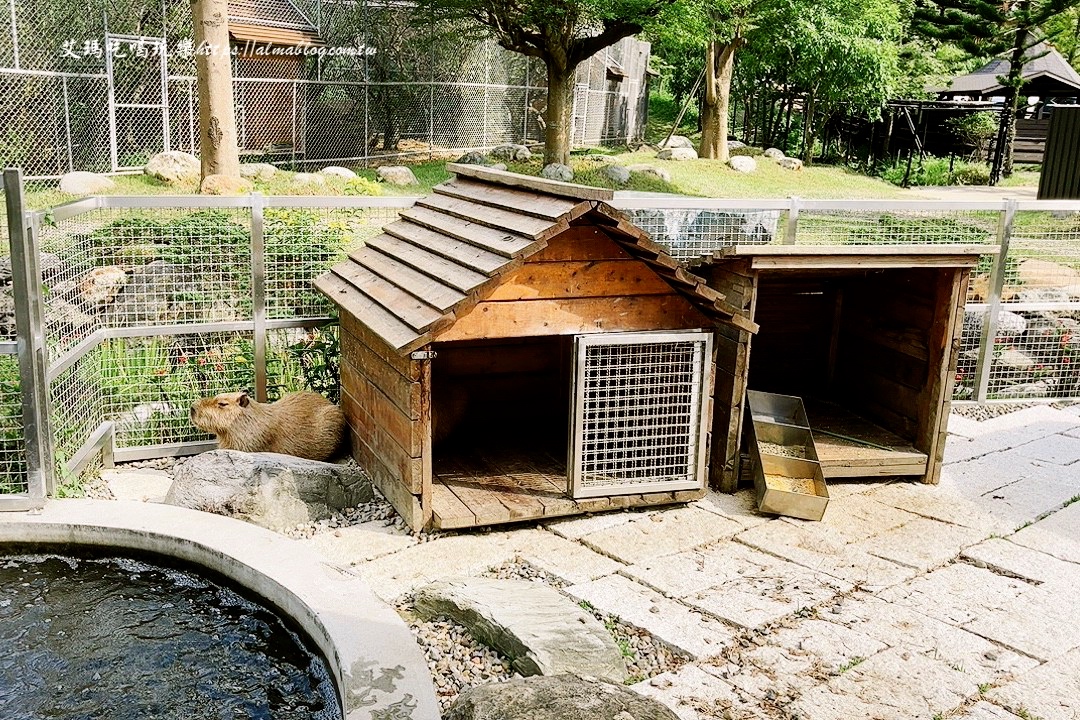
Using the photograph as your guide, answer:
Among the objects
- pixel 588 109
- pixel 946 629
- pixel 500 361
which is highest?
pixel 588 109

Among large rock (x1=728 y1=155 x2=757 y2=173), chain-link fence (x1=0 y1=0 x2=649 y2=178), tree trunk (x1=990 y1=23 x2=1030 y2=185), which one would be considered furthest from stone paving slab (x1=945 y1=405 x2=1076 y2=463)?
tree trunk (x1=990 y1=23 x2=1030 y2=185)

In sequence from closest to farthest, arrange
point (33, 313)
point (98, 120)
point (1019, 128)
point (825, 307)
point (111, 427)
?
point (33, 313) < point (111, 427) < point (825, 307) < point (98, 120) < point (1019, 128)

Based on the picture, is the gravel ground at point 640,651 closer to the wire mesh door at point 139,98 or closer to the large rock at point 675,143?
the wire mesh door at point 139,98

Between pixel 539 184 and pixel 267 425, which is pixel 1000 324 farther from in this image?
pixel 267 425

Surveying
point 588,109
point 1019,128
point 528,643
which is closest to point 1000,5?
point 1019,128

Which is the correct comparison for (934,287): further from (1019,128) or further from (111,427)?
(1019,128)

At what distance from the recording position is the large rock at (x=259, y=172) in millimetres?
16953

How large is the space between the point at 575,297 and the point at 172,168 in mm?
12252

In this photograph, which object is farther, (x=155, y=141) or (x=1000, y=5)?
(x=1000, y=5)

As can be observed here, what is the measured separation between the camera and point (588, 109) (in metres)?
27.7

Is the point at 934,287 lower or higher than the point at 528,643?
higher

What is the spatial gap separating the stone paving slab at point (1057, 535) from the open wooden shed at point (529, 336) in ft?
6.31

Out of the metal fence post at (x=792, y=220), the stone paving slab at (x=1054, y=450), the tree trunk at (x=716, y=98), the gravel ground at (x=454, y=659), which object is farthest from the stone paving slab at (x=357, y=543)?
the tree trunk at (x=716, y=98)

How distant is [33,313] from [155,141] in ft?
43.1
